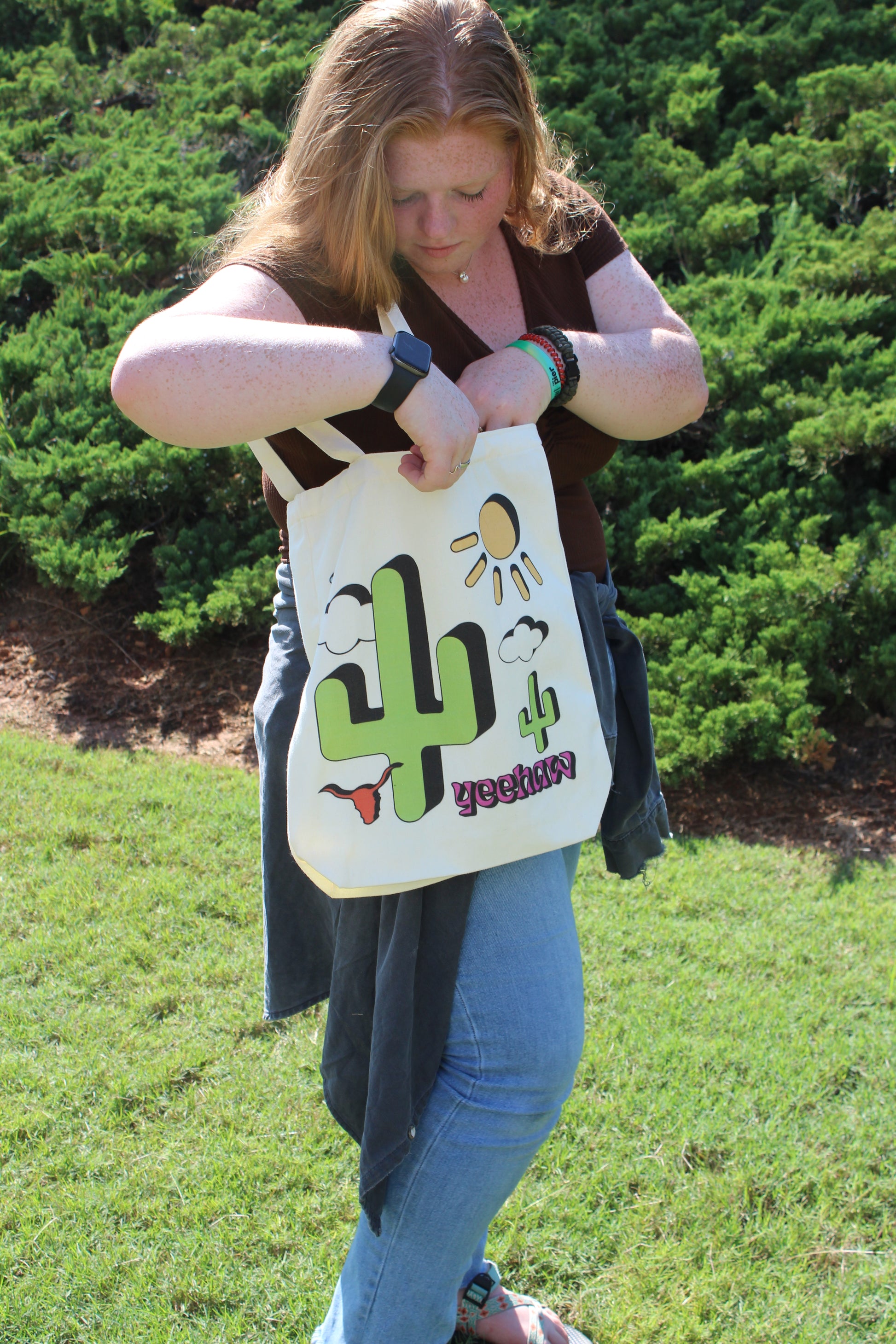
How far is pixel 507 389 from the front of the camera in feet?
5.05

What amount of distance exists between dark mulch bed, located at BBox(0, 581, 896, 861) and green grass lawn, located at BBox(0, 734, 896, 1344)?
0.35 m

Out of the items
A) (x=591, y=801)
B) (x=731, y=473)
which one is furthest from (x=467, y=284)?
(x=731, y=473)

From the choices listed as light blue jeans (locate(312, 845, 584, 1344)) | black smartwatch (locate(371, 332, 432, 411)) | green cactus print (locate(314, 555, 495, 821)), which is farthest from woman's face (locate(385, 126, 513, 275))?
light blue jeans (locate(312, 845, 584, 1344))

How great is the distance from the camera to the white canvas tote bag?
1433 millimetres

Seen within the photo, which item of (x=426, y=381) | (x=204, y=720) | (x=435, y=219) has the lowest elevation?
(x=204, y=720)

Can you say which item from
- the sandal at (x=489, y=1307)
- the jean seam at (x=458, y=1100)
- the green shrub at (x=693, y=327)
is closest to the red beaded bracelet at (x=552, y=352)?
the jean seam at (x=458, y=1100)

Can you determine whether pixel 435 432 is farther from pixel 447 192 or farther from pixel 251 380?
pixel 447 192

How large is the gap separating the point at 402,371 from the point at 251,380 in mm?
196

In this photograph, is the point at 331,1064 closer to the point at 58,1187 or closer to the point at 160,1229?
the point at 160,1229

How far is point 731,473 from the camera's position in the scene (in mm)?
4820

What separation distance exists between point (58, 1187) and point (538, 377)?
1969mm

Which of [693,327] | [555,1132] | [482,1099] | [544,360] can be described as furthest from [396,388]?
[693,327]

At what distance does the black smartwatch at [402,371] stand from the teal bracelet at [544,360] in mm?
216

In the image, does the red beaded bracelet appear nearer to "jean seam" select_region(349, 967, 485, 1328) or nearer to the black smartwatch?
the black smartwatch
